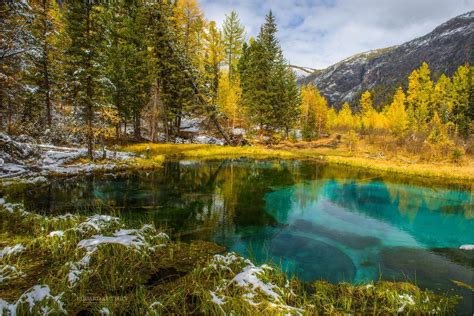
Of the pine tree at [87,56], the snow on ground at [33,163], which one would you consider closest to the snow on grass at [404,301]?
the snow on ground at [33,163]

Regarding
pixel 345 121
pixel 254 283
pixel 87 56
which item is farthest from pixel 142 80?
pixel 345 121

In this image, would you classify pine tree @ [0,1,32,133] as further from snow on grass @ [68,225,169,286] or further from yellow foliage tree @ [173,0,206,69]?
yellow foliage tree @ [173,0,206,69]

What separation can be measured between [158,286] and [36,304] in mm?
2021

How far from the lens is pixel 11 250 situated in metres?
6.10

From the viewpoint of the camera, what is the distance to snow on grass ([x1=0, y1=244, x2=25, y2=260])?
597cm

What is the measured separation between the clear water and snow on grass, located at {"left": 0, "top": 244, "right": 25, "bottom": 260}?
3.97 m

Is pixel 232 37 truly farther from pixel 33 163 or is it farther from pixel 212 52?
pixel 33 163

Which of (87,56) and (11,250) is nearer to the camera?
(11,250)

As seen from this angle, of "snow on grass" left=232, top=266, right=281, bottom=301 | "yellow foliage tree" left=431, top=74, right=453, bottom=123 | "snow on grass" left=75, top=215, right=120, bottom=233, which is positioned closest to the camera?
"snow on grass" left=232, top=266, right=281, bottom=301

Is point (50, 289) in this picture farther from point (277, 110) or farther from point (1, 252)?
point (277, 110)

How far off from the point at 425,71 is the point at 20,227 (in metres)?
75.8

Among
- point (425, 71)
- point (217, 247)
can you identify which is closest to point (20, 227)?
point (217, 247)

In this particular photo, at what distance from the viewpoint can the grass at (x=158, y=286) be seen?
4.57 metres

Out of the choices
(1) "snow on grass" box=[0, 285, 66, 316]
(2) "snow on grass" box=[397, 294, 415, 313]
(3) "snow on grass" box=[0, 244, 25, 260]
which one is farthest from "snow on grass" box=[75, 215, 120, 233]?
(2) "snow on grass" box=[397, 294, 415, 313]
